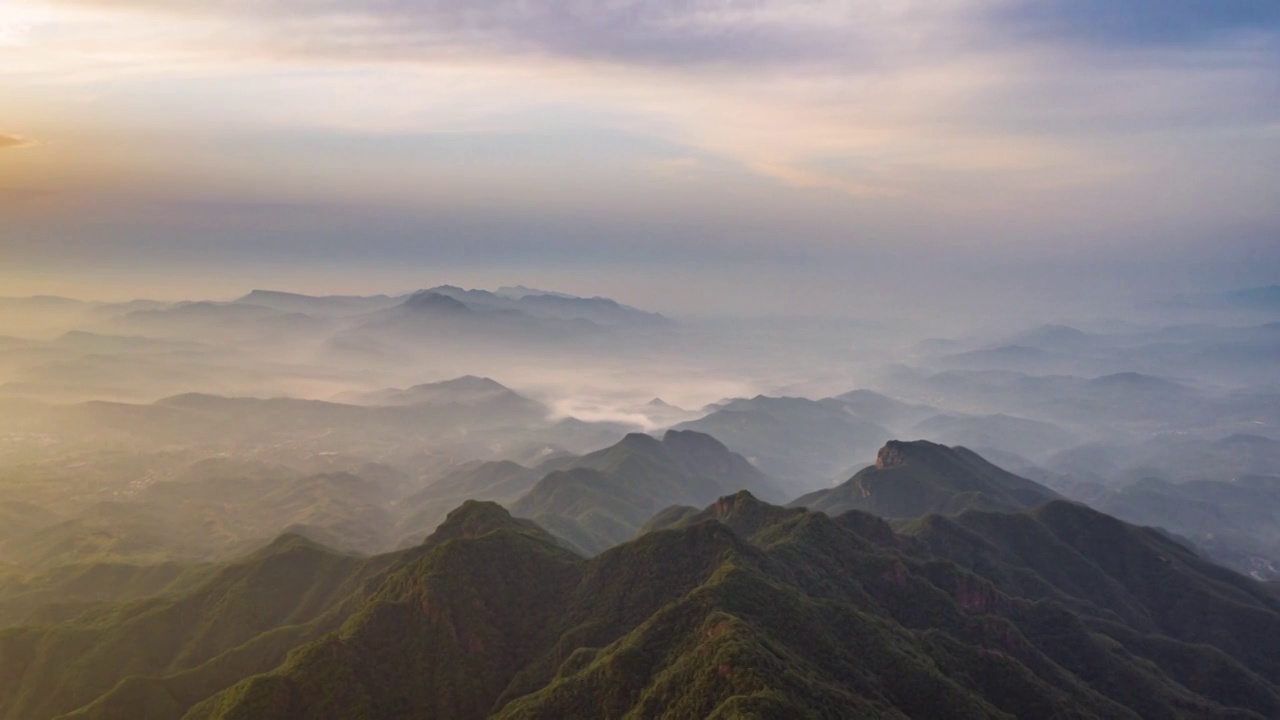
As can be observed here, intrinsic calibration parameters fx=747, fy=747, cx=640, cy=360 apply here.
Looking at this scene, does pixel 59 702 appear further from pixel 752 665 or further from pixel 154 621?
pixel 752 665

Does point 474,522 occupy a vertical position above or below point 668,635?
below

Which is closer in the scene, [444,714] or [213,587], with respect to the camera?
[444,714]

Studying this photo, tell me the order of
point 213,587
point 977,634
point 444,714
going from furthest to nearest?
1. point 213,587
2. point 977,634
3. point 444,714

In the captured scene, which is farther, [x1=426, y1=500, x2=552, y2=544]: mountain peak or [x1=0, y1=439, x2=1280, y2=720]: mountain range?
[x1=426, y1=500, x2=552, y2=544]: mountain peak

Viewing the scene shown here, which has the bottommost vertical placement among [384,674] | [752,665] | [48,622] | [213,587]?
[48,622]

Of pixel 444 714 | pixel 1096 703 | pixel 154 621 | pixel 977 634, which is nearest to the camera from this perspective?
pixel 444 714

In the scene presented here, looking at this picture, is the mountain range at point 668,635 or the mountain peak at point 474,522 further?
the mountain peak at point 474,522

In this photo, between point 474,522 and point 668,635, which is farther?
point 474,522

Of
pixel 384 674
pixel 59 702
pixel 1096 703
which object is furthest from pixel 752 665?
pixel 59 702

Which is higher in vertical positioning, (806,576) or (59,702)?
(806,576)
